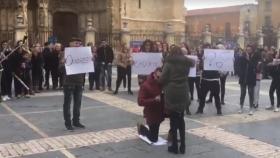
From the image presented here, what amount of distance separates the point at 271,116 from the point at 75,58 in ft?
17.7

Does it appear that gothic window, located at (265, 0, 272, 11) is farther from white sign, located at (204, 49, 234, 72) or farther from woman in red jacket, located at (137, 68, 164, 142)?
woman in red jacket, located at (137, 68, 164, 142)

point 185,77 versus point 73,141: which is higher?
point 185,77

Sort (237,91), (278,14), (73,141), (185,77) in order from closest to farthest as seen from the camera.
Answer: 1. (185,77)
2. (73,141)
3. (237,91)
4. (278,14)

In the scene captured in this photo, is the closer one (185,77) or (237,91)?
(185,77)

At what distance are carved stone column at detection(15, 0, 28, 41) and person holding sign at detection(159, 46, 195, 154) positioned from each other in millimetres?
20701

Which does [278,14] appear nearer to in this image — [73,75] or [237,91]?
[237,91]

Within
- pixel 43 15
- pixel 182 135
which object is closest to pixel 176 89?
pixel 182 135

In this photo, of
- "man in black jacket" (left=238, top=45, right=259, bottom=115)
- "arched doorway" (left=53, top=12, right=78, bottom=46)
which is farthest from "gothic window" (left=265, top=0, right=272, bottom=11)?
"man in black jacket" (left=238, top=45, right=259, bottom=115)

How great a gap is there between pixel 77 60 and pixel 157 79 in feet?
8.16

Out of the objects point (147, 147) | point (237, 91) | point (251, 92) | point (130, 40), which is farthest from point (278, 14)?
point (147, 147)

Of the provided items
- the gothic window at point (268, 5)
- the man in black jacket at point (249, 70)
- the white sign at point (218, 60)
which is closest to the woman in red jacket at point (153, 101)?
the white sign at point (218, 60)

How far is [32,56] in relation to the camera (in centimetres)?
1719

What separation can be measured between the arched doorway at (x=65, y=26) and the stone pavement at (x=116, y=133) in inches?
860

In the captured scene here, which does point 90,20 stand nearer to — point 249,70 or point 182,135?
point 249,70
